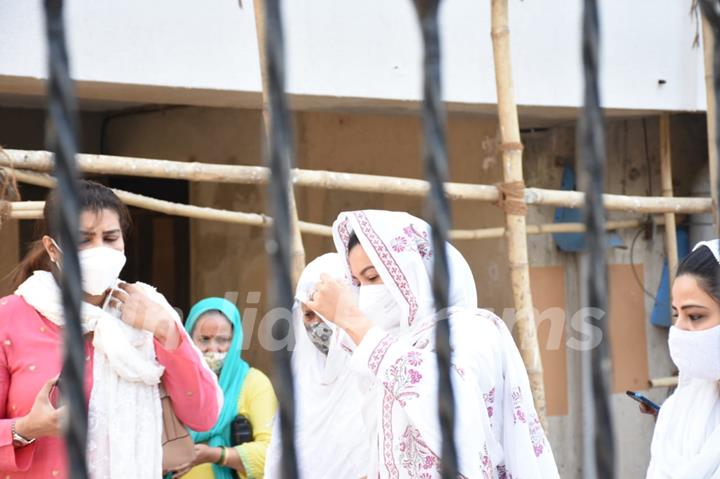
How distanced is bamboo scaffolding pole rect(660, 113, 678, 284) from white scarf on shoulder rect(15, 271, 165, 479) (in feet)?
13.5

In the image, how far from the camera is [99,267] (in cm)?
292

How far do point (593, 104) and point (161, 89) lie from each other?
407 centimetres

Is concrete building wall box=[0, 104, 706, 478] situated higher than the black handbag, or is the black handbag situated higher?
concrete building wall box=[0, 104, 706, 478]

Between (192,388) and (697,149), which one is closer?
(192,388)

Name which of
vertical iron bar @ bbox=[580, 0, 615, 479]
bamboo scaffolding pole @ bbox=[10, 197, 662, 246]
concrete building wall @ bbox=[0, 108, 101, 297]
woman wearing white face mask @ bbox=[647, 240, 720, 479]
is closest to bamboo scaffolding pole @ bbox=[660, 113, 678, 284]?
bamboo scaffolding pole @ bbox=[10, 197, 662, 246]

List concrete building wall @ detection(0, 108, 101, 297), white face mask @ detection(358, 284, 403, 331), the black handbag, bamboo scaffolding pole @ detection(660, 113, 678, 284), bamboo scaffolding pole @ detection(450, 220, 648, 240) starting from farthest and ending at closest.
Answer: concrete building wall @ detection(0, 108, 101, 297)
bamboo scaffolding pole @ detection(660, 113, 678, 284)
bamboo scaffolding pole @ detection(450, 220, 648, 240)
the black handbag
white face mask @ detection(358, 284, 403, 331)

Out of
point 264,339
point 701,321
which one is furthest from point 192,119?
point 701,321

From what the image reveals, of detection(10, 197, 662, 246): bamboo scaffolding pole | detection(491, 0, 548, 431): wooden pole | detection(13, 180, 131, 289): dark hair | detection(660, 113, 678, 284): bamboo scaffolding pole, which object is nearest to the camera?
detection(13, 180, 131, 289): dark hair

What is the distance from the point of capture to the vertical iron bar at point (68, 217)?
3.34 feet

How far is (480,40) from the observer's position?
227 inches

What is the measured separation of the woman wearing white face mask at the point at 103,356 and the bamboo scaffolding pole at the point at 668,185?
3977mm

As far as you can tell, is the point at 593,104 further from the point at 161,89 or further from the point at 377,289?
the point at 161,89

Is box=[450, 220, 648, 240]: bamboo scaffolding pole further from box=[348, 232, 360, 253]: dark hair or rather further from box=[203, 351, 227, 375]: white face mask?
box=[348, 232, 360, 253]: dark hair

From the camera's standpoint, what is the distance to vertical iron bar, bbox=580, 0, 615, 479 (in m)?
1.13
